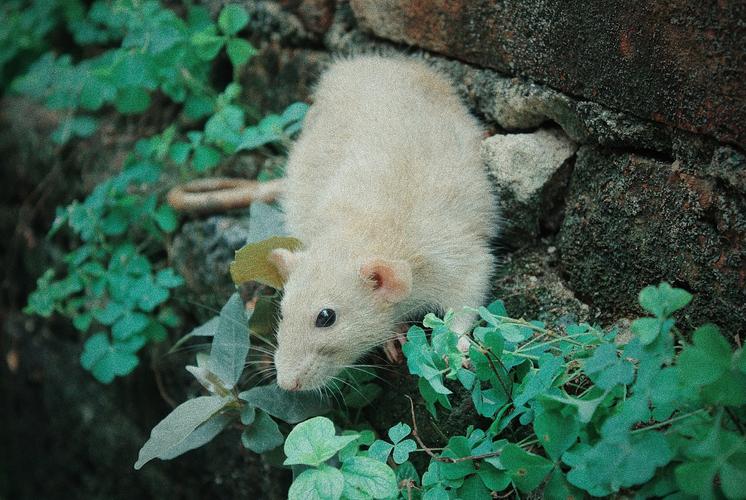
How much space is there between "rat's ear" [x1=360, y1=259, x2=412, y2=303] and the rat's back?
97 millimetres

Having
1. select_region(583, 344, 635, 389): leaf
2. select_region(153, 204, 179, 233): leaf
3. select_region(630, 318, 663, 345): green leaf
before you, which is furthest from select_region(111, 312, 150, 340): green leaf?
select_region(630, 318, 663, 345): green leaf

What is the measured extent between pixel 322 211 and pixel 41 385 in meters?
2.18

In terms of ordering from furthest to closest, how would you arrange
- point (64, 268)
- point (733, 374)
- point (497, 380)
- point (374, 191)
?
point (64, 268) < point (374, 191) < point (497, 380) < point (733, 374)

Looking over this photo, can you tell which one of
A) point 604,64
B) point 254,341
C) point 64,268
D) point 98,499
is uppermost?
point 604,64

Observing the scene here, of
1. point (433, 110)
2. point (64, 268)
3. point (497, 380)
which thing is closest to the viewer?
point (497, 380)

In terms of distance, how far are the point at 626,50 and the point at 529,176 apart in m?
0.49

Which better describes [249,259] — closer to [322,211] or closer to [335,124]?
[322,211]

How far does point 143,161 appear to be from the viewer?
3029mm

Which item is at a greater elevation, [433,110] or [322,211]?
[433,110]

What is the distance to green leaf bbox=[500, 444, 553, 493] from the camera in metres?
1.57

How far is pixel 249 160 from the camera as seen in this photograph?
3.02 m

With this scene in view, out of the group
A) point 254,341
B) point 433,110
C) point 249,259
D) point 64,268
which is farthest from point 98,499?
point 433,110

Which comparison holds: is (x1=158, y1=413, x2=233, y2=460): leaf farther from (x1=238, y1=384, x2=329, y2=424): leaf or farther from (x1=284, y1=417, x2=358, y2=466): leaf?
(x1=284, y1=417, x2=358, y2=466): leaf

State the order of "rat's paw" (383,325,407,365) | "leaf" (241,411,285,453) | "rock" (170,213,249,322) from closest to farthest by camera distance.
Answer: "leaf" (241,411,285,453), "rat's paw" (383,325,407,365), "rock" (170,213,249,322)
